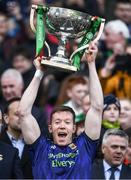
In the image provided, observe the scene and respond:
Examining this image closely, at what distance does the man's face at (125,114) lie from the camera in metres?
12.3

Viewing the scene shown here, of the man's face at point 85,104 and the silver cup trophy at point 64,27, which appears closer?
the silver cup trophy at point 64,27

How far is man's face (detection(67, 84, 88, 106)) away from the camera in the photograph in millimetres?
12773

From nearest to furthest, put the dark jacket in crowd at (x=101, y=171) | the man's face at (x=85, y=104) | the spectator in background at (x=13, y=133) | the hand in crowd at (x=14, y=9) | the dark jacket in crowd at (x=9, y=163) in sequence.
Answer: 1. the dark jacket in crowd at (x=9, y=163)
2. the dark jacket in crowd at (x=101, y=171)
3. the spectator in background at (x=13, y=133)
4. the man's face at (x=85, y=104)
5. the hand in crowd at (x=14, y=9)

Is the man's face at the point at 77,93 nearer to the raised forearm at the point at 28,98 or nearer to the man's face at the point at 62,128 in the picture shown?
the man's face at the point at 62,128

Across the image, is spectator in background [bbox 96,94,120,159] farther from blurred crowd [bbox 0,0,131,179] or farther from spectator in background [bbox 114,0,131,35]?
spectator in background [bbox 114,0,131,35]

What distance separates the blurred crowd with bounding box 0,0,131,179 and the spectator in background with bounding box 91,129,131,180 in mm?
73

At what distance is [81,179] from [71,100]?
3455mm

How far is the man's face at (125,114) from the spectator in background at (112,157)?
Result: 67.9 inches

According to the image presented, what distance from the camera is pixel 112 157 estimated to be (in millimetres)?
10461

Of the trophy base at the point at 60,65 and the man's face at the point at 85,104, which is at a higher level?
the trophy base at the point at 60,65

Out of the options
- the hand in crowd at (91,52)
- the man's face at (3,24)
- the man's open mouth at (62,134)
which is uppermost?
the hand in crowd at (91,52)

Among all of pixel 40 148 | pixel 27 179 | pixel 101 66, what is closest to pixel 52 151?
pixel 40 148

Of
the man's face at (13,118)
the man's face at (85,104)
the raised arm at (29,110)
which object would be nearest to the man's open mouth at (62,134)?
the raised arm at (29,110)

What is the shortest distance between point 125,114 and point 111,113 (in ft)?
2.65
